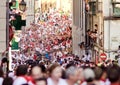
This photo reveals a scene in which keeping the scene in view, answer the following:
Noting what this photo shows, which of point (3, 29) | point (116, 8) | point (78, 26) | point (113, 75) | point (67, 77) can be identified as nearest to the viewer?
point (113, 75)

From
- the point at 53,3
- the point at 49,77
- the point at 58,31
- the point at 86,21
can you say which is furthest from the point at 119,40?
the point at 53,3

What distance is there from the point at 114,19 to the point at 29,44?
808 inches

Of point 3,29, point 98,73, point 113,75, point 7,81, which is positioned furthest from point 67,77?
point 3,29

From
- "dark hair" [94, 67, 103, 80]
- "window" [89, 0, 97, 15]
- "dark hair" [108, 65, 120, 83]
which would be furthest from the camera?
"window" [89, 0, 97, 15]

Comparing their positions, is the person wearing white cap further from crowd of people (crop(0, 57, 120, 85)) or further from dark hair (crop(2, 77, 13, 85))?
dark hair (crop(2, 77, 13, 85))

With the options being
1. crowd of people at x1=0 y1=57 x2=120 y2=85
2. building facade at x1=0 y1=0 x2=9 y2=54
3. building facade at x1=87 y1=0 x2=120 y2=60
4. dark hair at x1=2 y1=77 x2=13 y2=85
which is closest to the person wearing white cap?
crowd of people at x1=0 y1=57 x2=120 y2=85

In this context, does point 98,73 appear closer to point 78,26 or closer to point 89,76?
point 89,76

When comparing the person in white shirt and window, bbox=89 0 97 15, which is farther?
window, bbox=89 0 97 15

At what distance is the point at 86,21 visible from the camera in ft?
166

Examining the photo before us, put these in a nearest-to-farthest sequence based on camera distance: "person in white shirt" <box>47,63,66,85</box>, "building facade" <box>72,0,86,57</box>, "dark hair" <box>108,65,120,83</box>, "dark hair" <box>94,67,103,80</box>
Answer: "dark hair" <box>108,65,120,83</box> → "dark hair" <box>94,67,103,80</box> → "person in white shirt" <box>47,63,66,85</box> → "building facade" <box>72,0,86,57</box>

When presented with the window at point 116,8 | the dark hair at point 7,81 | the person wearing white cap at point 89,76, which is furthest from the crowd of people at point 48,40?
A: the person wearing white cap at point 89,76

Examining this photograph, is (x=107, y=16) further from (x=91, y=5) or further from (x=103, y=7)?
(x=91, y=5)

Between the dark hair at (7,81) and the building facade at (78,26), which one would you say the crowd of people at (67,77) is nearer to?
the dark hair at (7,81)

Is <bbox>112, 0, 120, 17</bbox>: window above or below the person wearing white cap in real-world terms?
above
